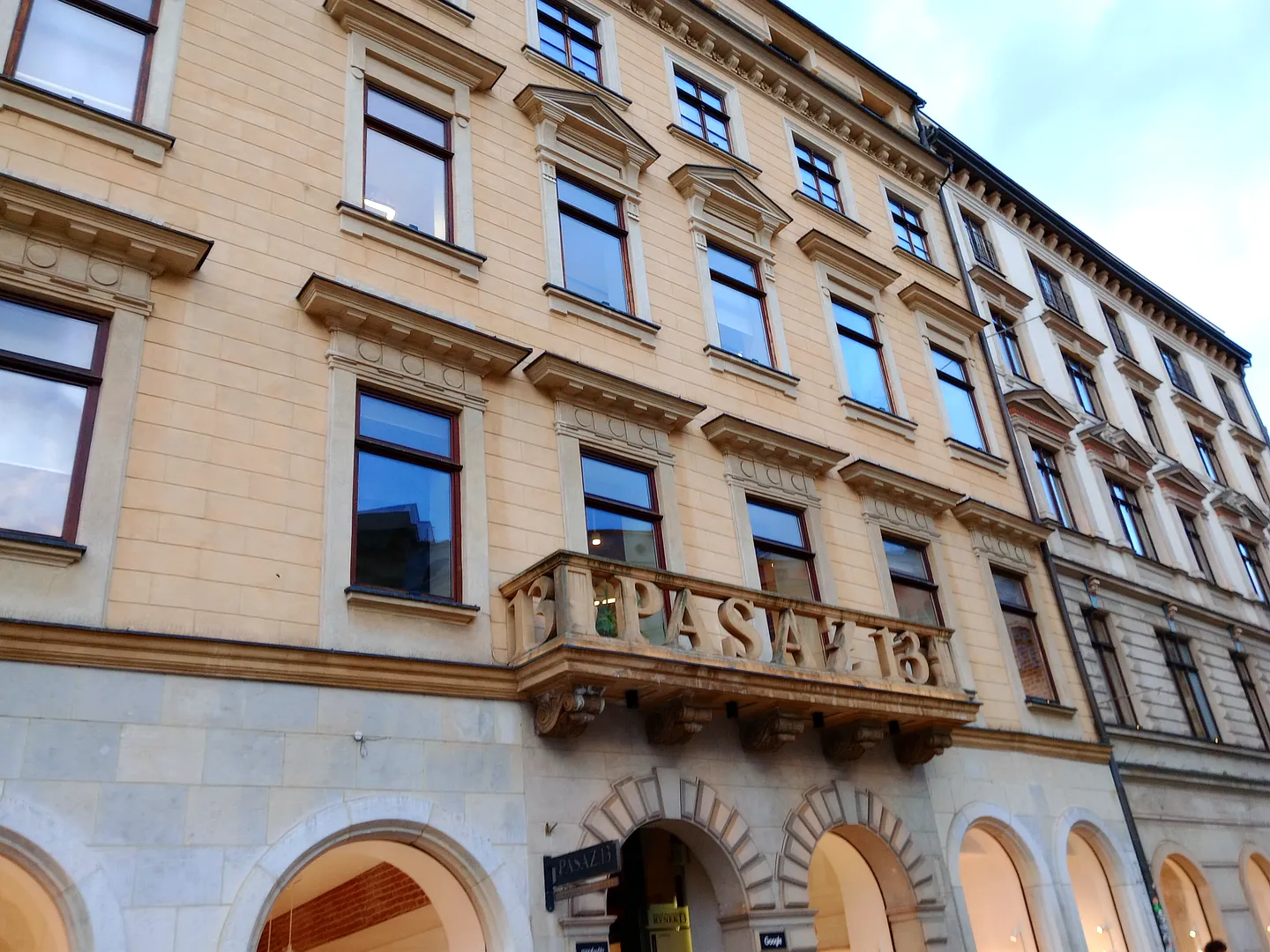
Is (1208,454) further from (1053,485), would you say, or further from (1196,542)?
(1053,485)

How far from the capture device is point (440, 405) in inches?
452

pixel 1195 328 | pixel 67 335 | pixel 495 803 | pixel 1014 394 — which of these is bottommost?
pixel 495 803

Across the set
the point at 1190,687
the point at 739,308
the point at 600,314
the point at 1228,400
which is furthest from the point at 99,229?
the point at 1228,400

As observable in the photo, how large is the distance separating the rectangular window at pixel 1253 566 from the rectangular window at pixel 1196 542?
80.5 inches

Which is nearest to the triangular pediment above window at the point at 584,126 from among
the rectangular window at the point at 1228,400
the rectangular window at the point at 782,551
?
the rectangular window at the point at 782,551

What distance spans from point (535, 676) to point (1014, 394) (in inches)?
560

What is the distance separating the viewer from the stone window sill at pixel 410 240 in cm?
1182

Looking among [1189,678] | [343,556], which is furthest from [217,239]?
[1189,678]

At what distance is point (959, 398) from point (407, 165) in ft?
37.4

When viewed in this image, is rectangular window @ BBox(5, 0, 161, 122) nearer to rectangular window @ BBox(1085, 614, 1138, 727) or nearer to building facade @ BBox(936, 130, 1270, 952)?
building facade @ BBox(936, 130, 1270, 952)

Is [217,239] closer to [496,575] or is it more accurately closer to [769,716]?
[496,575]

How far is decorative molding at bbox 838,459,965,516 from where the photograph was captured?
15664 millimetres

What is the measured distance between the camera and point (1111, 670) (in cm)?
1939

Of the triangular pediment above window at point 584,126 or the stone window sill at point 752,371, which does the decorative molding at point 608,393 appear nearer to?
the stone window sill at point 752,371
